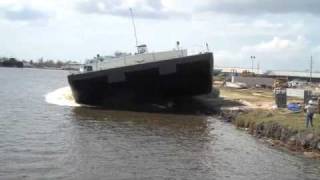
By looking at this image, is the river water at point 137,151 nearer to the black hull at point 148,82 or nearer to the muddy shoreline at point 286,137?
the muddy shoreline at point 286,137

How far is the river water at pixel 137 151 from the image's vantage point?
61.9ft

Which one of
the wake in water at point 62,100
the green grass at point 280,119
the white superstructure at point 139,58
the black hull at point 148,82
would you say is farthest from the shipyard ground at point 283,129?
the wake in water at point 62,100

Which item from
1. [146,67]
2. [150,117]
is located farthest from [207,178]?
[146,67]

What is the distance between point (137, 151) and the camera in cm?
2302

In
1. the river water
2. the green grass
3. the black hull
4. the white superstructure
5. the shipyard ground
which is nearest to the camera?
the river water

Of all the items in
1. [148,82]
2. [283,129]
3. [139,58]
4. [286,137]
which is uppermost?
[139,58]

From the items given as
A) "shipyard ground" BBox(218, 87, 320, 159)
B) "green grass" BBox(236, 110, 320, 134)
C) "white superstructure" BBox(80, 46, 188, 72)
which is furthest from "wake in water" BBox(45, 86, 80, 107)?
"green grass" BBox(236, 110, 320, 134)

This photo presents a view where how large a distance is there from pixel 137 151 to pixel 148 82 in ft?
62.2

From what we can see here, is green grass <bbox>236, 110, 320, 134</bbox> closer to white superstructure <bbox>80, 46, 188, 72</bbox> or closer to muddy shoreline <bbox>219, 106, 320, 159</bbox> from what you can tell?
muddy shoreline <bbox>219, 106, 320, 159</bbox>

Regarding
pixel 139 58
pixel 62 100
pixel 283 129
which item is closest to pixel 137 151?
pixel 283 129

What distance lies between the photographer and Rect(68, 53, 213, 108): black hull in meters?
41.2

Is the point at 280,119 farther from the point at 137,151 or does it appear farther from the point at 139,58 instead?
the point at 139,58

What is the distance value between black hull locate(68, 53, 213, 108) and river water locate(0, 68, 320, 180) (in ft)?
22.6

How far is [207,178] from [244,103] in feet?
84.6
